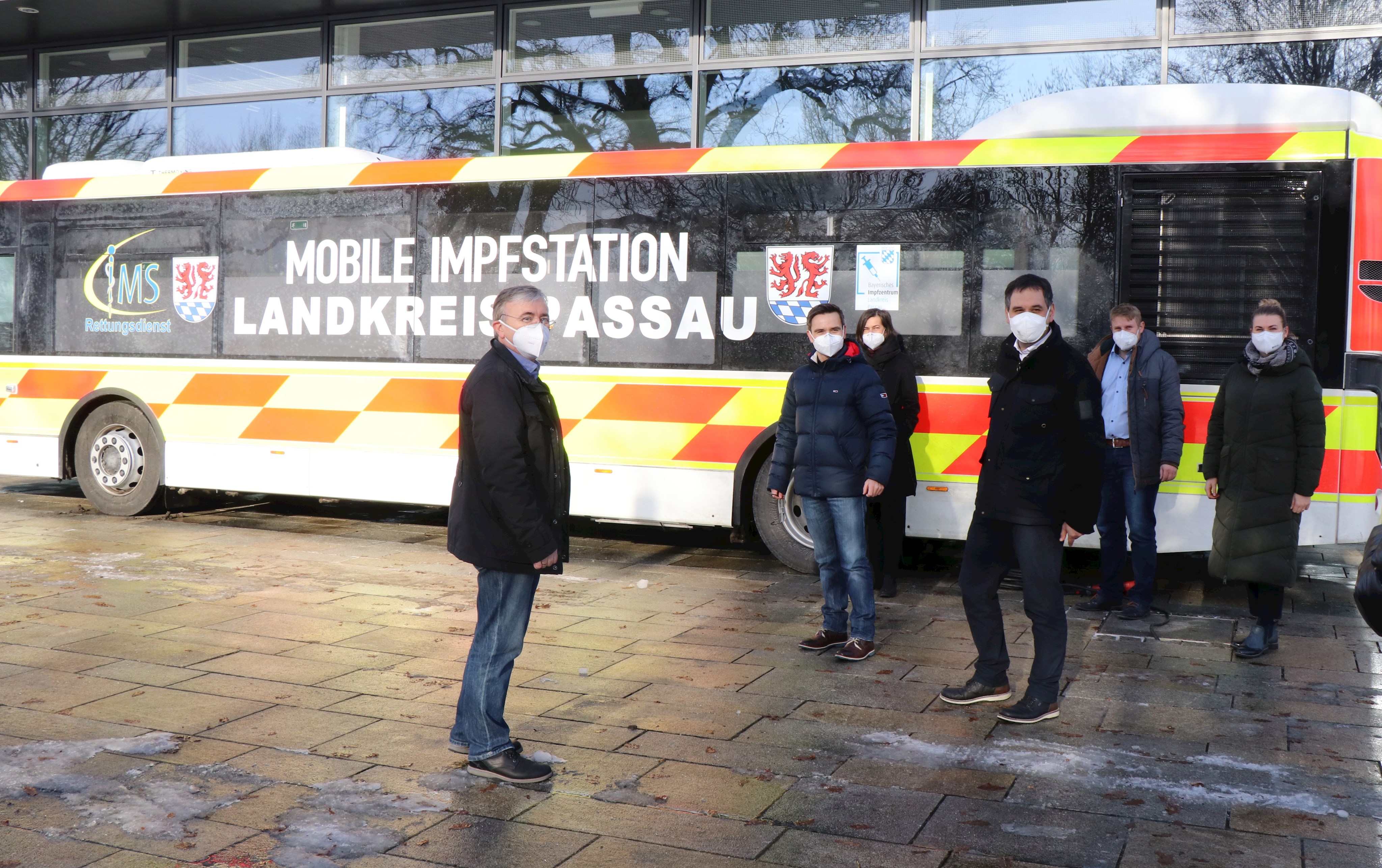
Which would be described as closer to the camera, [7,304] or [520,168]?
[520,168]

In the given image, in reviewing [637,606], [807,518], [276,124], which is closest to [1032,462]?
[807,518]

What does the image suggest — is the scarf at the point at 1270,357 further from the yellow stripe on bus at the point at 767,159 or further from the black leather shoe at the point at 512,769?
the black leather shoe at the point at 512,769

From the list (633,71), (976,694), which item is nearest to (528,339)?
(976,694)

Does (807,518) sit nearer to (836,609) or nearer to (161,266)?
(836,609)

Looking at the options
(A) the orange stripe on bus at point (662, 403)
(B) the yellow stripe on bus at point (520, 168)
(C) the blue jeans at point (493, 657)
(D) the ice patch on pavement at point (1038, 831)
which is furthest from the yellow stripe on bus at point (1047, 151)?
(D) the ice patch on pavement at point (1038, 831)

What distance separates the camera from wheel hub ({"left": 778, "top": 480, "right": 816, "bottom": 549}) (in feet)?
28.4

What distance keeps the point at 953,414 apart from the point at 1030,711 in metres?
3.42

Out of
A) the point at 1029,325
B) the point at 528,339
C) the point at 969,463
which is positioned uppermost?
the point at 1029,325

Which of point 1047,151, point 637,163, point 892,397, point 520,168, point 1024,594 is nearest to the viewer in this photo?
point 1024,594

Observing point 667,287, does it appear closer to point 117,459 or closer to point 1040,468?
point 1040,468

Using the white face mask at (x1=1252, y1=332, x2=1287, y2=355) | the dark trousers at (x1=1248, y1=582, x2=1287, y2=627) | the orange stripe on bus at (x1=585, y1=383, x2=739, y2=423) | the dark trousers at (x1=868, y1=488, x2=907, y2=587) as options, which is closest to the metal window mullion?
the orange stripe on bus at (x1=585, y1=383, x2=739, y2=423)

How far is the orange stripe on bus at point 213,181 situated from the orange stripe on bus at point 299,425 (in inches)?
76.7

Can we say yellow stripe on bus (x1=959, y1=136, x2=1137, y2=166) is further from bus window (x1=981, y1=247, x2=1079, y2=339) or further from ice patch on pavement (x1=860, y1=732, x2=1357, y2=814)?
ice patch on pavement (x1=860, y1=732, x2=1357, y2=814)

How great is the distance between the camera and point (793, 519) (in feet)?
28.6
